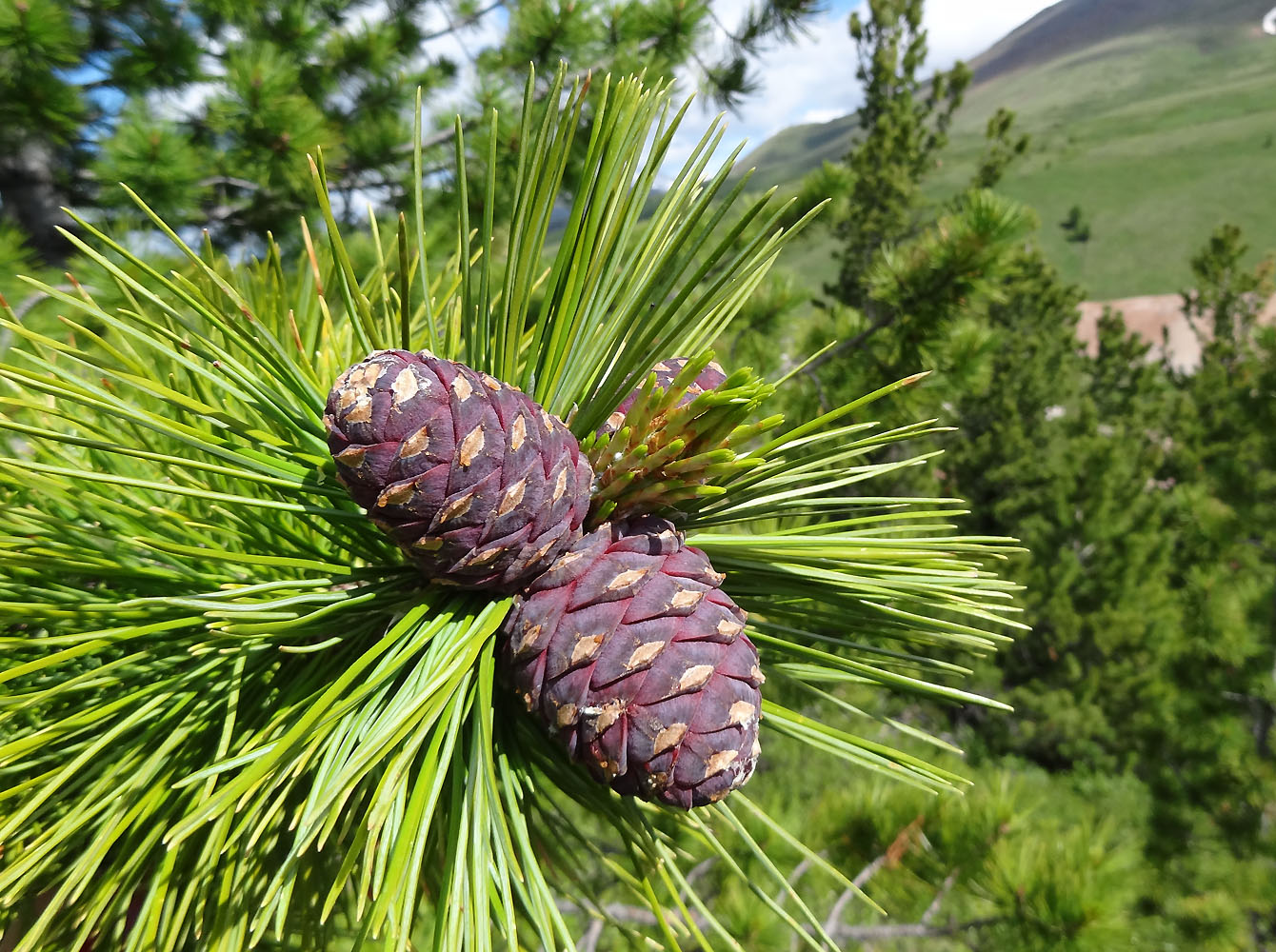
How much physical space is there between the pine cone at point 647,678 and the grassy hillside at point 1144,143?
45.4ft

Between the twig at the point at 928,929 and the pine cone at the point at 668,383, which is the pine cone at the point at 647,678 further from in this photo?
the twig at the point at 928,929

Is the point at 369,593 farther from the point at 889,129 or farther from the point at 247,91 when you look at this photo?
the point at 889,129

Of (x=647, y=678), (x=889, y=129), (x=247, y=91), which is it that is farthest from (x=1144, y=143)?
(x=647, y=678)

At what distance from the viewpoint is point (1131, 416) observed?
11562 millimetres

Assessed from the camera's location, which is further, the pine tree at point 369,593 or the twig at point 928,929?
the twig at point 928,929

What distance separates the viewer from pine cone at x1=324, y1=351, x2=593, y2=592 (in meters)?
0.42

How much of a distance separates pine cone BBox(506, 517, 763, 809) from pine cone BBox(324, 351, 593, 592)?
5 centimetres

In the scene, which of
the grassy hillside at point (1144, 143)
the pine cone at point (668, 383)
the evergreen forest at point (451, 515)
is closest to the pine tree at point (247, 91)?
the evergreen forest at point (451, 515)

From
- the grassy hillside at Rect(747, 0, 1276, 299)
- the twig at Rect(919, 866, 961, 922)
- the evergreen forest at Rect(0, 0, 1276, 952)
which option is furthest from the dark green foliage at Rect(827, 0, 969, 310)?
the twig at Rect(919, 866, 961, 922)

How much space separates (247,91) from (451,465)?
6.95ft

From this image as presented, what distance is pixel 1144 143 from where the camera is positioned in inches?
1729

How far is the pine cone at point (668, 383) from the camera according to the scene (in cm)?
57

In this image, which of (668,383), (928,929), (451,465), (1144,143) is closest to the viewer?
(451,465)

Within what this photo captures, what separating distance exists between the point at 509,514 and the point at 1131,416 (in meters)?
13.7
